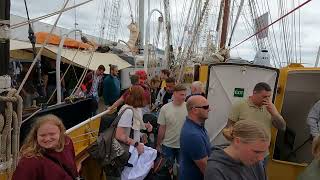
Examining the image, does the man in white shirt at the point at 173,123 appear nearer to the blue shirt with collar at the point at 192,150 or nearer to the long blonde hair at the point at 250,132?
the blue shirt with collar at the point at 192,150

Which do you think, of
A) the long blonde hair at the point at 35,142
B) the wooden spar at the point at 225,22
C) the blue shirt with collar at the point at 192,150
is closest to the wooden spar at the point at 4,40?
the long blonde hair at the point at 35,142

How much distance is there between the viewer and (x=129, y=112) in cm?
367

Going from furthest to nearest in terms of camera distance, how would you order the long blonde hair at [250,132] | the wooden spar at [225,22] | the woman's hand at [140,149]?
1. the wooden spar at [225,22]
2. the woman's hand at [140,149]
3. the long blonde hair at [250,132]

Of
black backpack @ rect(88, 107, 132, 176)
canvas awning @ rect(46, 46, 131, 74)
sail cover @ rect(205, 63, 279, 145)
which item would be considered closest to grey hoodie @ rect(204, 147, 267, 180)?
black backpack @ rect(88, 107, 132, 176)

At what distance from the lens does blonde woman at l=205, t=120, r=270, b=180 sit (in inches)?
81.2

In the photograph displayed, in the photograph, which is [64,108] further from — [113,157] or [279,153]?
[279,153]

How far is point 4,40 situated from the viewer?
84.0 inches

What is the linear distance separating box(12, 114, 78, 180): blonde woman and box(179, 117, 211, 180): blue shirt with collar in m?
0.90

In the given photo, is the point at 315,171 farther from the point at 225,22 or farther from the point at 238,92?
the point at 225,22

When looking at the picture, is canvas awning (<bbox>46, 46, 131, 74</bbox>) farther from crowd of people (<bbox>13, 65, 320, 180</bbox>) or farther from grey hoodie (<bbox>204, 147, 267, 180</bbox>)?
grey hoodie (<bbox>204, 147, 267, 180</bbox>)

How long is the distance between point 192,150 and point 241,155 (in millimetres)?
919

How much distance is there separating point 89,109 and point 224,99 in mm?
2516

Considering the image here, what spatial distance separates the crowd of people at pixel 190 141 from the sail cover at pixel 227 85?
0.76 ft

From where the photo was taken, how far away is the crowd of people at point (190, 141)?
6.91 feet
